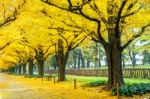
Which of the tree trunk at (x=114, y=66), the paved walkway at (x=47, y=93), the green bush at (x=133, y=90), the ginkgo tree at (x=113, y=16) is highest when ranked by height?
the ginkgo tree at (x=113, y=16)

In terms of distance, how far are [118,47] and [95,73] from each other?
26.6m

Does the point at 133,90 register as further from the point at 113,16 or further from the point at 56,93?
the point at 56,93

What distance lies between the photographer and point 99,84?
24594 millimetres

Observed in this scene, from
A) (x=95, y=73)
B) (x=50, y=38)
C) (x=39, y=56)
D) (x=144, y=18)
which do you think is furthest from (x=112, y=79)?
(x=39, y=56)

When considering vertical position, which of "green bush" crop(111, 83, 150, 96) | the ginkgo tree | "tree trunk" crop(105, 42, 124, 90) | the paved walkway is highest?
the ginkgo tree

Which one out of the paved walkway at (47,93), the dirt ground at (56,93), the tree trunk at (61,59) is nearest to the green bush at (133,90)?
the dirt ground at (56,93)

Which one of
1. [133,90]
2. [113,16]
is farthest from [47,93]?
[113,16]

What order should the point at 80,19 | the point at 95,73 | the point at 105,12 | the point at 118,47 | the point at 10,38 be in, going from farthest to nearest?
the point at 95,73 < the point at 10,38 < the point at 80,19 < the point at 118,47 < the point at 105,12

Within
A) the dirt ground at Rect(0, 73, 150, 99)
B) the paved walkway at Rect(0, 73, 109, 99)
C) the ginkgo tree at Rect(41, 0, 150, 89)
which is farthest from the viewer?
the paved walkway at Rect(0, 73, 109, 99)

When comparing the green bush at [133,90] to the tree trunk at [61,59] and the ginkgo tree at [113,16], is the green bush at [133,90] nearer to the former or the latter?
the ginkgo tree at [113,16]

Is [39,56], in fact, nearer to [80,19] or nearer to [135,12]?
[80,19]

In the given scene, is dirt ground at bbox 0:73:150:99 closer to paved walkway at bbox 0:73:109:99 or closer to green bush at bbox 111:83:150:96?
paved walkway at bbox 0:73:109:99

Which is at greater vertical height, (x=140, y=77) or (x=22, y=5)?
(x=22, y=5)

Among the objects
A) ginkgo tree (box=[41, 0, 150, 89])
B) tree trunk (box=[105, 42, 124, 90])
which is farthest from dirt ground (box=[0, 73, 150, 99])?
ginkgo tree (box=[41, 0, 150, 89])
